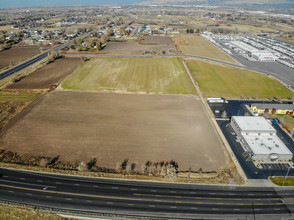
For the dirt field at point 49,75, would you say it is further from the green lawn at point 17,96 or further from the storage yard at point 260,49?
the storage yard at point 260,49

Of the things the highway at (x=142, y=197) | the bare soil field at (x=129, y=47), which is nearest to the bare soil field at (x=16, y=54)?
the bare soil field at (x=129, y=47)

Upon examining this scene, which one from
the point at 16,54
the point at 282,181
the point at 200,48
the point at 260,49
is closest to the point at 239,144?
the point at 282,181

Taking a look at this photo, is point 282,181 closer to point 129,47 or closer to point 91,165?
point 91,165

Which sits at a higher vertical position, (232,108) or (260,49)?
(260,49)

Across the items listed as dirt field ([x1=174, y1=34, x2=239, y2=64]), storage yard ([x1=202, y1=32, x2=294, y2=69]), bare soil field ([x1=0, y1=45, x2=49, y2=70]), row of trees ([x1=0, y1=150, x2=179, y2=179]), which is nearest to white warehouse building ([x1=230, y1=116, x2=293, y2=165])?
row of trees ([x1=0, y1=150, x2=179, y2=179])

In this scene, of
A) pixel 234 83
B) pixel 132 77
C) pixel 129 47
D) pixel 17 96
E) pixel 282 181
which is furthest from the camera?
pixel 129 47

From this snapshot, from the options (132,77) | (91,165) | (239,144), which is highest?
(132,77)

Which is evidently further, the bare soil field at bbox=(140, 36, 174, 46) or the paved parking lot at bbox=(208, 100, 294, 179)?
the bare soil field at bbox=(140, 36, 174, 46)

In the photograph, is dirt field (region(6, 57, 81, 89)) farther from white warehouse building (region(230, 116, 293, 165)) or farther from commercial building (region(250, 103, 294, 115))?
commercial building (region(250, 103, 294, 115))
